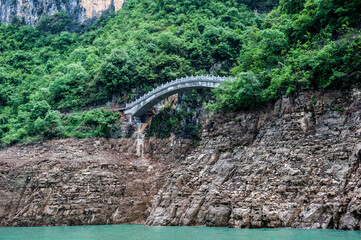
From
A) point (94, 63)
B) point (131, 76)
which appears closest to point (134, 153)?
point (131, 76)

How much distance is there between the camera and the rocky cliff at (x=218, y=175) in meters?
27.7

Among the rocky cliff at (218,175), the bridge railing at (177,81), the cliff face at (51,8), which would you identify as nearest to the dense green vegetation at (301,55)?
the rocky cliff at (218,175)

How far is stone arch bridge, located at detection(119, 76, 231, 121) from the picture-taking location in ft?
152

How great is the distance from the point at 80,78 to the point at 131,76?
889 centimetres

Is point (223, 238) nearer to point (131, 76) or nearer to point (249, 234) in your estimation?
point (249, 234)

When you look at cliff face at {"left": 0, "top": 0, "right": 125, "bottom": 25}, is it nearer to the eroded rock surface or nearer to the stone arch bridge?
the stone arch bridge

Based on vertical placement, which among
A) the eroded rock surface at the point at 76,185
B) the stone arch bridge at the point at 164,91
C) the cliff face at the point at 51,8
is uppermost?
the cliff face at the point at 51,8

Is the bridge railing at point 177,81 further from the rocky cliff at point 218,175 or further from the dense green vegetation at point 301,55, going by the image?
the rocky cliff at point 218,175

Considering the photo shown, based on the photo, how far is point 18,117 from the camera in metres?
55.6

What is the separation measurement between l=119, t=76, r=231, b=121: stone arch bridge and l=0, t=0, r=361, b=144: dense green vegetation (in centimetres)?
208

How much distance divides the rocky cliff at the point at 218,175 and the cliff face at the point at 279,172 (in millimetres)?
75

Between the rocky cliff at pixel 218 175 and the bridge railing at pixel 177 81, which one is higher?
the bridge railing at pixel 177 81

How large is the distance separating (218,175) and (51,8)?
67927 millimetres

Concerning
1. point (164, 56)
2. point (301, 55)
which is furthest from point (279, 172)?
point (164, 56)
